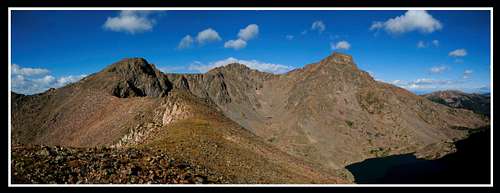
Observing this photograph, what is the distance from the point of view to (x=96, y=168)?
24438 mm

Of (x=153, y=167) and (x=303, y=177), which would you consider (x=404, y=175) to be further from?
(x=153, y=167)

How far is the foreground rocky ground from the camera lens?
22.2m

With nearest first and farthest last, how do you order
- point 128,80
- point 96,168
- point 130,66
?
point 96,168 < point 128,80 < point 130,66

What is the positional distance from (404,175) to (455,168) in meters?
27.3

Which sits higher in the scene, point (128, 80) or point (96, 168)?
point (128, 80)

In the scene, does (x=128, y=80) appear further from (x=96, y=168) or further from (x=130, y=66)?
(x=96, y=168)

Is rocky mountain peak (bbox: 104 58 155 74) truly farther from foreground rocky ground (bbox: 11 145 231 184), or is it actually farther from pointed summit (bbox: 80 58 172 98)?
foreground rocky ground (bbox: 11 145 231 184)

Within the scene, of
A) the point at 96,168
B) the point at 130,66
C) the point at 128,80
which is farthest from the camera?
the point at 130,66

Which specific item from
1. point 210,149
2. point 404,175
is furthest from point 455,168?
point 210,149

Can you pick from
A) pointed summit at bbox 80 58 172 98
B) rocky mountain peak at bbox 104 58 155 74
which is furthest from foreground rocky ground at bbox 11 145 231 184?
rocky mountain peak at bbox 104 58 155 74

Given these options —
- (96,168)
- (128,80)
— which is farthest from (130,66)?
(96,168)

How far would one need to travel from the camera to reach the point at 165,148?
35.6 m

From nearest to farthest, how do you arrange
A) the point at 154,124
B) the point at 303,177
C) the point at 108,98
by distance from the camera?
the point at 303,177 → the point at 154,124 → the point at 108,98

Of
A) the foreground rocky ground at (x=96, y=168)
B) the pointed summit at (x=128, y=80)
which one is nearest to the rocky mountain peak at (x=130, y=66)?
the pointed summit at (x=128, y=80)
